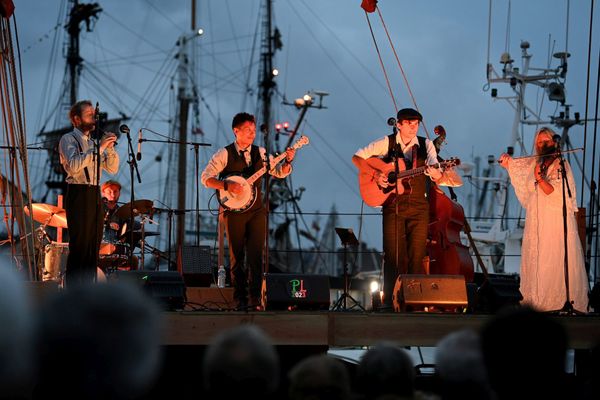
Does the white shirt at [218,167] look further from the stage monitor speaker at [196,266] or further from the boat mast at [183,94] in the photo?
the boat mast at [183,94]

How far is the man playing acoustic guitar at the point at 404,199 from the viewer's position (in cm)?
818

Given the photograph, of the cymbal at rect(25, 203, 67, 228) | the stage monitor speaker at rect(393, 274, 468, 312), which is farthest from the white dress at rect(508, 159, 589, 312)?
the cymbal at rect(25, 203, 67, 228)

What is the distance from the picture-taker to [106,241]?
10.4 m

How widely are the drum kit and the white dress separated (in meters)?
3.89

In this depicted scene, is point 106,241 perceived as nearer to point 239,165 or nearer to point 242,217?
point 239,165

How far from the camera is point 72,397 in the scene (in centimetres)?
284

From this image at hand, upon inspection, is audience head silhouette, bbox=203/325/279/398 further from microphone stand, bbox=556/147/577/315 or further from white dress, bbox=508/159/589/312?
white dress, bbox=508/159/589/312

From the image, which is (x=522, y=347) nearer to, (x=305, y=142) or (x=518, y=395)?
(x=518, y=395)

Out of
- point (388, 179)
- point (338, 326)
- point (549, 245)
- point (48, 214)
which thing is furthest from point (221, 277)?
point (549, 245)

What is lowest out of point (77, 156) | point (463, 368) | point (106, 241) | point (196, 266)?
point (463, 368)

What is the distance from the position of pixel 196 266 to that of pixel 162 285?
1.60 metres

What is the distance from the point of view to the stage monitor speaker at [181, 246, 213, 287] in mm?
8750

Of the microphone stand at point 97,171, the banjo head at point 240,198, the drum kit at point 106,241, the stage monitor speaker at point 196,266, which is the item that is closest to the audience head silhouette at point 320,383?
the microphone stand at point 97,171

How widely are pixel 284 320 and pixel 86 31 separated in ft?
113
